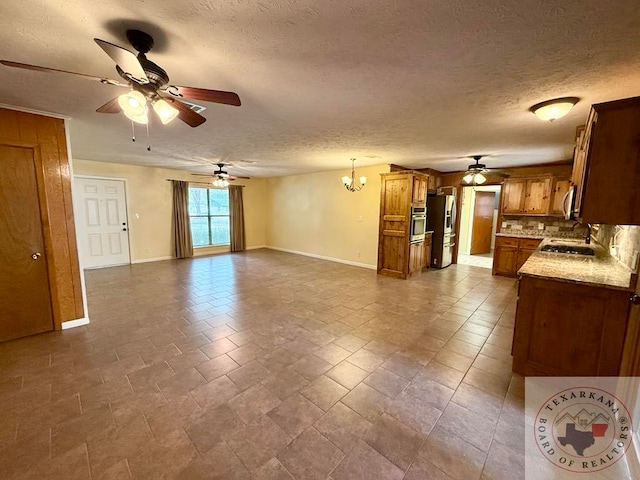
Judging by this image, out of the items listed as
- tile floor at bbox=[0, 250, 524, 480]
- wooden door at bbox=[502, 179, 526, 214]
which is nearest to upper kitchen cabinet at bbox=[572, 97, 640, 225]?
tile floor at bbox=[0, 250, 524, 480]

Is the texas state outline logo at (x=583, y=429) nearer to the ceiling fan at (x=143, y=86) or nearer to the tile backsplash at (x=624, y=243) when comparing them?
the tile backsplash at (x=624, y=243)

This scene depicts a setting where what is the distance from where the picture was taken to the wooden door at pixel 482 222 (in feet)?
28.0

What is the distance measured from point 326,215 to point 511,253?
436 centimetres

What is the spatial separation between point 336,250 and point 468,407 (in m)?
5.31

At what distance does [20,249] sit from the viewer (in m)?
2.87

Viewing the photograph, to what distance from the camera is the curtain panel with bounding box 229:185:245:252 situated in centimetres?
817

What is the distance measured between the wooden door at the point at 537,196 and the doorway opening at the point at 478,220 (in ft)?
9.16

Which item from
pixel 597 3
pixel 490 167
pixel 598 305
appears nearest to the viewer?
pixel 597 3

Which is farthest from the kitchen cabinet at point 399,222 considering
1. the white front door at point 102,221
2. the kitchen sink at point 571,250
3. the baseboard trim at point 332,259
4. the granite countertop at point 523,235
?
the white front door at point 102,221

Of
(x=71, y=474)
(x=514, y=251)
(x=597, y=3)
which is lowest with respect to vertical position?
(x=71, y=474)

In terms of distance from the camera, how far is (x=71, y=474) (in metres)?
1.46

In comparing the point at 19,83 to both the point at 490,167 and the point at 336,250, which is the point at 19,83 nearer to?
the point at 336,250

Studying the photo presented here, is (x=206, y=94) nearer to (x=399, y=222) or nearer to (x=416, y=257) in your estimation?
(x=399, y=222)

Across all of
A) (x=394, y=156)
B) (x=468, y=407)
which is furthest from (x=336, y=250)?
(x=468, y=407)
